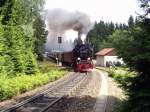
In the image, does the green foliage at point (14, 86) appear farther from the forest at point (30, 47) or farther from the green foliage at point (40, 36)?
the green foliage at point (40, 36)

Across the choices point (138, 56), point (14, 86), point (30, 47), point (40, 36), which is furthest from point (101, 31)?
point (138, 56)

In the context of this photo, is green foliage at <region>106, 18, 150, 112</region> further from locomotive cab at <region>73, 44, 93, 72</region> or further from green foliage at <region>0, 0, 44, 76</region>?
locomotive cab at <region>73, 44, 93, 72</region>

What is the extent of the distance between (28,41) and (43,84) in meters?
9.88

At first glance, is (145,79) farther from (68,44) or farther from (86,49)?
(68,44)

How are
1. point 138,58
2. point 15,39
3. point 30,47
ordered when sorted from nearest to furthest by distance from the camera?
point 138,58 → point 15,39 → point 30,47

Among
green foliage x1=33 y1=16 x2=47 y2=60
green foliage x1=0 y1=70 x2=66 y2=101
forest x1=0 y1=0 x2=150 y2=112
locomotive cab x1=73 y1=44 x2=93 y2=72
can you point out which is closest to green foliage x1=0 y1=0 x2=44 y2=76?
forest x1=0 y1=0 x2=150 y2=112

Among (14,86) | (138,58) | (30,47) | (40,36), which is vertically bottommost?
(14,86)

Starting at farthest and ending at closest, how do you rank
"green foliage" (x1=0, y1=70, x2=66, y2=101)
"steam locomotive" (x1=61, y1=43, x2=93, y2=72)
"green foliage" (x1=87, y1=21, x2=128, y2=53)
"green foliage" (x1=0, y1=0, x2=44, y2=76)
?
"green foliage" (x1=87, y1=21, x2=128, y2=53), "steam locomotive" (x1=61, y1=43, x2=93, y2=72), "green foliage" (x1=0, y1=0, x2=44, y2=76), "green foliage" (x1=0, y1=70, x2=66, y2=101)

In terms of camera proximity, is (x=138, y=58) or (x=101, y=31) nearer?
(x=138, y=58)

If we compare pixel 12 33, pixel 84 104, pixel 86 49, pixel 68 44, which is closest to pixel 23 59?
pixel 12 33

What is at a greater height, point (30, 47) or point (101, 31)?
point (101, 31)

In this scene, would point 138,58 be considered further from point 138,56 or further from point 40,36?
point 40,36

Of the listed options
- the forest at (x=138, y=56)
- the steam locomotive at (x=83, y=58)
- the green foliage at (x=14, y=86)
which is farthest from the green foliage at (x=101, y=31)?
the forest at (x=138, y=56)

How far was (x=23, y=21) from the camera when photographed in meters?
45.2
